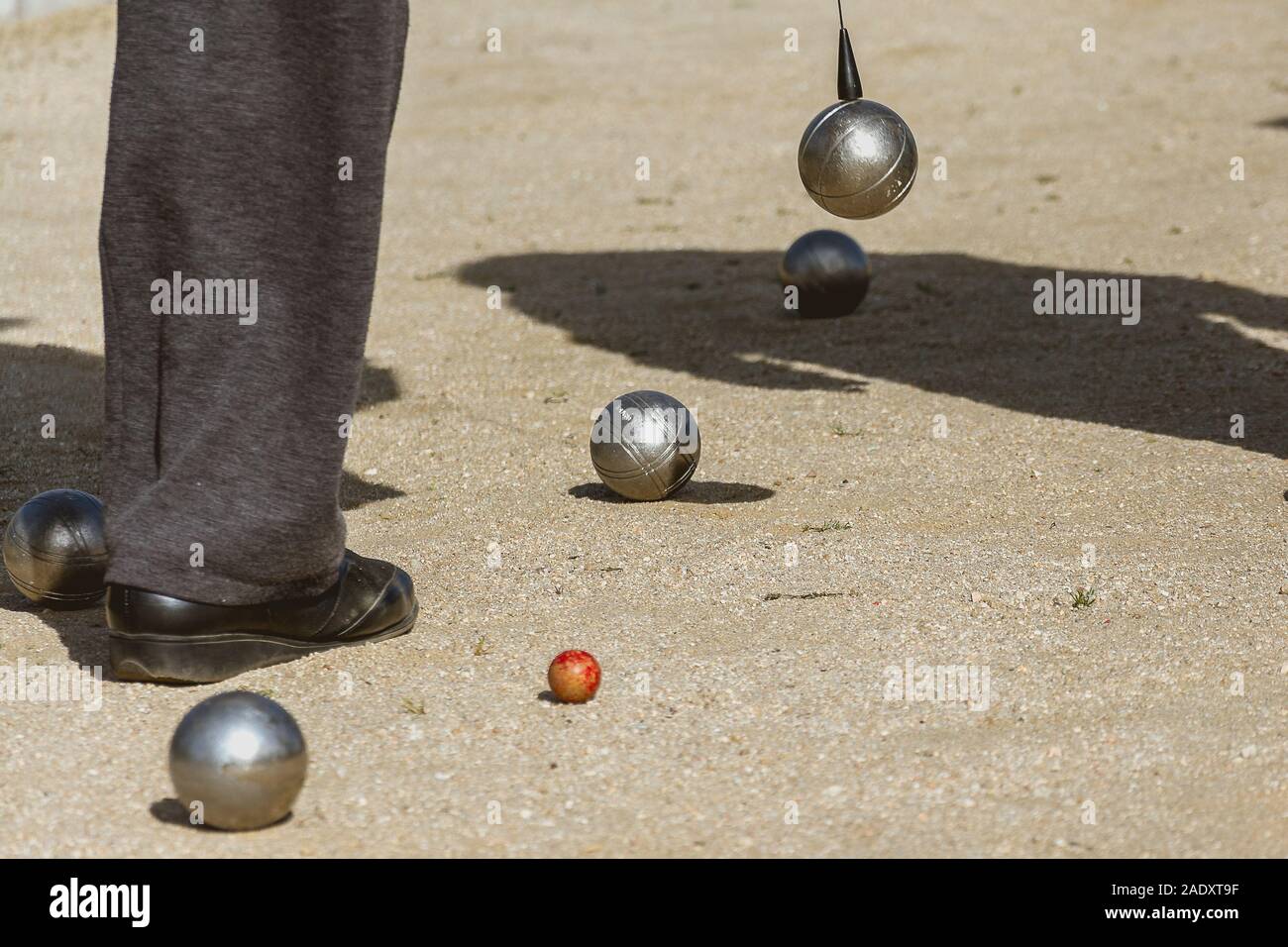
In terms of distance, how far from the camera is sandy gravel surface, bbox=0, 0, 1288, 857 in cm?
354

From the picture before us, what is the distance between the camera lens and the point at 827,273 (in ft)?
29.3

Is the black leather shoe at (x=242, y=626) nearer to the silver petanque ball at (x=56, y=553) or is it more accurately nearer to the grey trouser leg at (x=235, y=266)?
the grey trouser leg at (x=235, y=266)

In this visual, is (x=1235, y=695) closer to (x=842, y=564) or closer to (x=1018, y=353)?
(x=842, y=564)

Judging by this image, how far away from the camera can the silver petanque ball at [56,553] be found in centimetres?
456

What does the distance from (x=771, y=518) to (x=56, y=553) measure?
7.63 ft

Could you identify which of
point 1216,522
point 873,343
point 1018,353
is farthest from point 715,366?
point 1216,522

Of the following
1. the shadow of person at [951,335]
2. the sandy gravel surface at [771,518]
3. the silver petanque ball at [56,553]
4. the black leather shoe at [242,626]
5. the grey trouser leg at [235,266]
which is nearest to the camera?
the sandy gravel surface at [771,518]

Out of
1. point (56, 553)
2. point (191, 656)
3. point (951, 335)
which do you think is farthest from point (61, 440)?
point (951, 335)

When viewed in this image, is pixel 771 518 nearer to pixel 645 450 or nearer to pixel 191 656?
pixel 645 450

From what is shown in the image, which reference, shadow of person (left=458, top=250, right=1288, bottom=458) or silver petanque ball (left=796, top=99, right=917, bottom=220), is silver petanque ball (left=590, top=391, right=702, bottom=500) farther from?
shadow of person (left=458, top=250, right=1288, bottom=458)

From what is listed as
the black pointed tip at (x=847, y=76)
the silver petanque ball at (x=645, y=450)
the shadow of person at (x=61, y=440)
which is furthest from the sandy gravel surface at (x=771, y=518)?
the black pointed tip at (x=847, y=76)

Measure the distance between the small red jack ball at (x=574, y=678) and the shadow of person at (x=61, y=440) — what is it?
1246 millimetres

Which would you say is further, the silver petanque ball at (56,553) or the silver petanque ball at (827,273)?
the silver petanque ball at (827,273)

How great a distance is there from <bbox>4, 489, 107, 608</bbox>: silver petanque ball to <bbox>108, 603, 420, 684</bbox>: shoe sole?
566 millimetres
